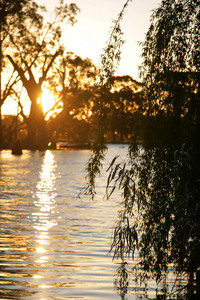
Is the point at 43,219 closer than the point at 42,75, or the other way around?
the point at 43,219

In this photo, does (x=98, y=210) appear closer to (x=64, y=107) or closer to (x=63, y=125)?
(x=64, y=107)

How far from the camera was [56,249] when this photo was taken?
12.6 m

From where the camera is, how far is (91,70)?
89188 mm

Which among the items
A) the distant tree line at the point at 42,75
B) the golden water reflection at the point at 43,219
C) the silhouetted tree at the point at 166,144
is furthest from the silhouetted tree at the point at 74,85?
the silhouetted tree at the point at 166,144

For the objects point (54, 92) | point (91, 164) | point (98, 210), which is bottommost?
point (98, 210)

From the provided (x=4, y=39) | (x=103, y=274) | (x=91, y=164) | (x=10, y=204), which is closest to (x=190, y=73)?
(x=91, y=164)

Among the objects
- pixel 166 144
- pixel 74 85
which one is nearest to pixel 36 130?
pixel 74 85

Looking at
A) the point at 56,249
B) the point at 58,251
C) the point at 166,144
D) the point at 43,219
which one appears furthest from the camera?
the point at 43,219

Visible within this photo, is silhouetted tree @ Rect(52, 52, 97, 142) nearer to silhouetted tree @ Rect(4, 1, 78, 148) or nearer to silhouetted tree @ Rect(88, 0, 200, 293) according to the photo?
silhouetted tree @ Rect(4, 1, 78, 148)

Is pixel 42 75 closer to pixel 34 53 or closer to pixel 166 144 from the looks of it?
pixel 34 53

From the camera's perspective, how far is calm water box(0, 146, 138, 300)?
358 inches

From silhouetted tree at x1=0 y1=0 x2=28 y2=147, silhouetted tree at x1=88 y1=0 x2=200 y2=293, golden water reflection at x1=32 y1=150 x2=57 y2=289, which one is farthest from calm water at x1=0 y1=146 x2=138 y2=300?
silhouetted tree at x1=0 y1=0 x2=28 y2=147

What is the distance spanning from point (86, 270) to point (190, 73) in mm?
Answer: 4016

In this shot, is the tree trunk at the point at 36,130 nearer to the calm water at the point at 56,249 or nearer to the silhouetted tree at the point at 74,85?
the silhouetted tree at the point at 74,85
